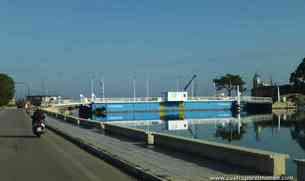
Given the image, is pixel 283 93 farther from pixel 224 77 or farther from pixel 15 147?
pixel 15 147

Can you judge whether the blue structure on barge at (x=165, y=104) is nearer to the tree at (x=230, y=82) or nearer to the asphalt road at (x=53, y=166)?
the tree at (x=230, y=82)

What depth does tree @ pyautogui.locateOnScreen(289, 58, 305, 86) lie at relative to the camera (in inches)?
5802

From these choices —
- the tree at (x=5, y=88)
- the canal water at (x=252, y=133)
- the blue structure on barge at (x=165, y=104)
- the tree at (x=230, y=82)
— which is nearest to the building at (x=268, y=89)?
the tree at (x=230, y=82)

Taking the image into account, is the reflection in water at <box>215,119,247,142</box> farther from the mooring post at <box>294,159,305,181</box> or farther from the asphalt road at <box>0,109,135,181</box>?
the mooring post at <box>294,159,305,181</box>

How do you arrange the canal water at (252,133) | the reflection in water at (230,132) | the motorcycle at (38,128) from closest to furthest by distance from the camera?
the canal water at (252,133), the motorcycle at (38,128), the reflection in water at (230,132)

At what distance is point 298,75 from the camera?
15025 cm

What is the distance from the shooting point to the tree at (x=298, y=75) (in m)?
147

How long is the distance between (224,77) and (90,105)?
74501mm

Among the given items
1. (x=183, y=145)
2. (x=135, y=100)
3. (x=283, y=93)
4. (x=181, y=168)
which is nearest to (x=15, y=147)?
(x=183, y=145)

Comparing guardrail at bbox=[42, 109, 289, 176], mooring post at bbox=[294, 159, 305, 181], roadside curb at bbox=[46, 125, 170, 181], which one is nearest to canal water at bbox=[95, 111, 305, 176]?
guardrail at bbox=[42, 109, 289, 176]

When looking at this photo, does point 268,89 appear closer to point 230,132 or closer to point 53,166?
point 230,132

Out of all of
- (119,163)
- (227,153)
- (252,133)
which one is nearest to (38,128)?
(119,163)

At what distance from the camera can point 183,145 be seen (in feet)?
63.6

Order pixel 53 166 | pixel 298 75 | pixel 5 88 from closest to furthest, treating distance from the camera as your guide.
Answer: pixel 53 166
pixel 298 75
pixel 5 88
